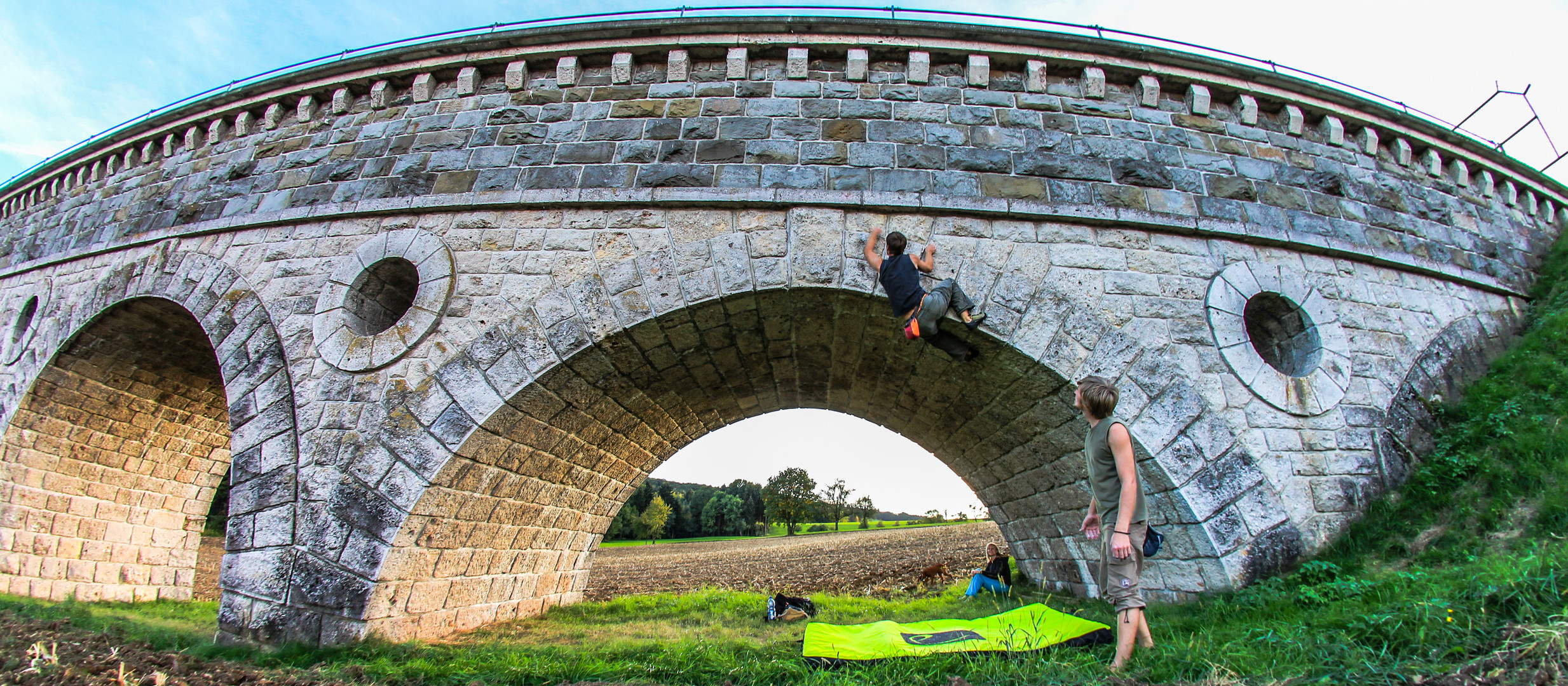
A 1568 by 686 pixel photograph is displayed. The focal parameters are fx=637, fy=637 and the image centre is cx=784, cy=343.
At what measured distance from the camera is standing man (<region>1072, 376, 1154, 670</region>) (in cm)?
291

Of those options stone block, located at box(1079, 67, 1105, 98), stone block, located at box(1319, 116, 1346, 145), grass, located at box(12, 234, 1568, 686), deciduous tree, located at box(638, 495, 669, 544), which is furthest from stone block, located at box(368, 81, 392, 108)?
deciduous tree, located at box(638, 495, 669, 544)

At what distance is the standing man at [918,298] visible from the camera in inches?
164

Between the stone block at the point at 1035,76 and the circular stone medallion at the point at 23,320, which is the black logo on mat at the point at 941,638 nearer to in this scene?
the stone block at the point at 1035,76

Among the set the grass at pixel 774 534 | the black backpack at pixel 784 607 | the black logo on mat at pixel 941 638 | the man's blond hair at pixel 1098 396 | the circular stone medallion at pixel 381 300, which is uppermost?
the circular stone medallion at pixel 381 300

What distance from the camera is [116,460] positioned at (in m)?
6.55

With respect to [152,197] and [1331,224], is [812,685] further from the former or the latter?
[152,197]

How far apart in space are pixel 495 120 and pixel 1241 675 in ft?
20.0

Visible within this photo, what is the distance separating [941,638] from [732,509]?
43350 mm

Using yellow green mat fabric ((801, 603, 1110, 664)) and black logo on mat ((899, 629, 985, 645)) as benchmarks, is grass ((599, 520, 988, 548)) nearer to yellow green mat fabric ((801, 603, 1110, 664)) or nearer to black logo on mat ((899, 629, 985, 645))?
yellow green mat fabric ((801, 603, 1110, 664))

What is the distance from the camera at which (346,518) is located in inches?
165

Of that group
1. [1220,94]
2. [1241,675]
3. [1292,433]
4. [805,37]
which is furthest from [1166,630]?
[805,37]

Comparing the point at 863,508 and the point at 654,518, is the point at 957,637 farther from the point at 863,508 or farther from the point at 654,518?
the point at 863,508

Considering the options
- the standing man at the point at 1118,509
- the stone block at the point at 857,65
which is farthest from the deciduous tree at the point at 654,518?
the standing man at the point at 1118,509

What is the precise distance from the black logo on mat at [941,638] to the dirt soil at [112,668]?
10.6 ft
